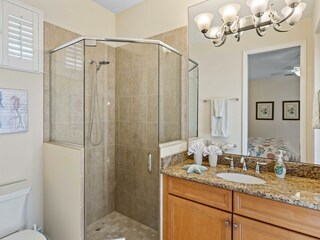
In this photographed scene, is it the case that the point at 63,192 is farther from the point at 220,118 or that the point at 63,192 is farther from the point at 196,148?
the point at 220,118

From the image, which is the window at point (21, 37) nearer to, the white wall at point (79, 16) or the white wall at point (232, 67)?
the white wall at point (79, 16)

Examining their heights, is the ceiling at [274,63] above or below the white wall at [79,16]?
below

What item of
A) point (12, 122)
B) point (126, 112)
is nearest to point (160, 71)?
point (126, 112)

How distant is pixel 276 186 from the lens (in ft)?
4.26

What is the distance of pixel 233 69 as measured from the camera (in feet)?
6.02

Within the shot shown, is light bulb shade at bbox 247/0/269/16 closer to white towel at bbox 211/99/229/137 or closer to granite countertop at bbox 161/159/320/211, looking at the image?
white towel at bbox 211/99/229/137

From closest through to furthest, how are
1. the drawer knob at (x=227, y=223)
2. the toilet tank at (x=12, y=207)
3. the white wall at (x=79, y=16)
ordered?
the drawer knob at (x=227, y=223)
the toilet tank at (x=12, y=207)
the white wall at (x=79, y=16)

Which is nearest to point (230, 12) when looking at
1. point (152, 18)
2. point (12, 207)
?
point (152, 18)

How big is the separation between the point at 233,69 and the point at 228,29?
364 mm

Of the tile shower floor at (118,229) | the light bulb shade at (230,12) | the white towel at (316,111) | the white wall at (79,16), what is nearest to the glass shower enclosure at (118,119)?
the tile shower floor at (118,229)

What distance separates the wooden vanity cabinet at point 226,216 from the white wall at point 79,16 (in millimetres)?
2044

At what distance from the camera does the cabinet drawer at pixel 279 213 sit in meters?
1.08

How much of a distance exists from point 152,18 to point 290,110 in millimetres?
1830

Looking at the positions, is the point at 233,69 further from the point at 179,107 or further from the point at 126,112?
the point at 126,112
